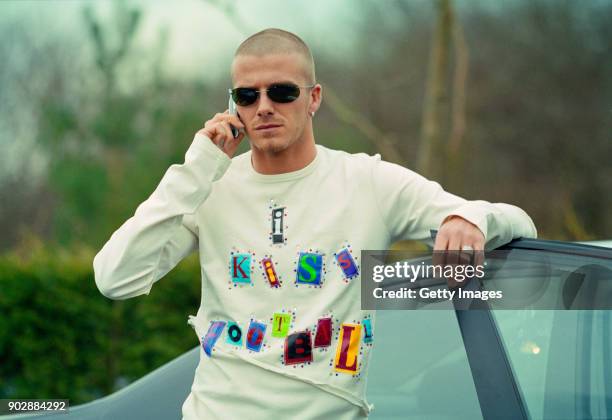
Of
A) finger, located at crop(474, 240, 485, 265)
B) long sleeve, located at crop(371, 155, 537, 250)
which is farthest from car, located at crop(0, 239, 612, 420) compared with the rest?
finger, located at crop(474, 240, 485, 265)

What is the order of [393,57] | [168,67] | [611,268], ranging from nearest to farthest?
[611,268], [168,67], [393,57]

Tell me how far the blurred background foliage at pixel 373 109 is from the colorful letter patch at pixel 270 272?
4.30 m

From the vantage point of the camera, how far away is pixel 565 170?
15.1 metres

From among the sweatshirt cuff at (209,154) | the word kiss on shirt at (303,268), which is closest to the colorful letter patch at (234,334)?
the word kiss on shirt at (303,268)

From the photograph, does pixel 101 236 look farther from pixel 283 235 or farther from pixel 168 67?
pixel 283 235

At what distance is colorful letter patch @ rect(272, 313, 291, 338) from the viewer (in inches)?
77.5

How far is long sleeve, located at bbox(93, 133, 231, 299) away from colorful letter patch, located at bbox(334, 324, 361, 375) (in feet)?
1.57

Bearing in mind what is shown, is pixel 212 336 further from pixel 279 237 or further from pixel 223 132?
pixel 223 132

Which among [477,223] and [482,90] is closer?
[477,223]

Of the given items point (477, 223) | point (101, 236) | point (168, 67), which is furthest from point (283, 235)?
point (168, 67)

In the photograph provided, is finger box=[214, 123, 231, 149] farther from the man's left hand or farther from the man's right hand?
the man's left hand

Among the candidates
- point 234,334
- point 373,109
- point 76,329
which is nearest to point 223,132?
point 234,334

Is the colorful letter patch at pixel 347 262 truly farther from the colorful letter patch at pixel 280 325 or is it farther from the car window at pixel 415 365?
the car window at pixel 415 365

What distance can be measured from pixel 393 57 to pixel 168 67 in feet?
21.3
